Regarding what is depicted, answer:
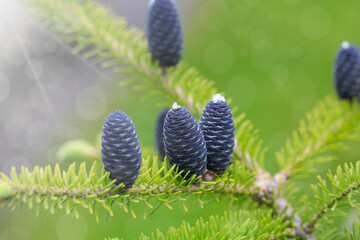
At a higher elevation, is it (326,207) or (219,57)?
(219,57)

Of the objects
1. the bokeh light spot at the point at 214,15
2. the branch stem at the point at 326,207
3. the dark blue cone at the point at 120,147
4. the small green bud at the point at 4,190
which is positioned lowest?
the branch stem at the point at 326,207

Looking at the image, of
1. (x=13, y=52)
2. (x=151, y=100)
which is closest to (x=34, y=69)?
(x=13, y=52)

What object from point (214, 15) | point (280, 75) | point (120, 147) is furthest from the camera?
Result: point (214, 15)

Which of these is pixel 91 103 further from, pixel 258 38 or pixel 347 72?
pixel 347 72

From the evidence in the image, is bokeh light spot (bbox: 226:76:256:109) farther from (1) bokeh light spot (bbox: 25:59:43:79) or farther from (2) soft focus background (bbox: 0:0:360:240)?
(1) bokeh light spot (bbox: 25:59:43:79)

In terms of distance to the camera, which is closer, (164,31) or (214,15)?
(164,31)

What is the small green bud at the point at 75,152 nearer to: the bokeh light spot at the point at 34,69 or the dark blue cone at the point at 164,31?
the dark blue cone at the point at 164,31

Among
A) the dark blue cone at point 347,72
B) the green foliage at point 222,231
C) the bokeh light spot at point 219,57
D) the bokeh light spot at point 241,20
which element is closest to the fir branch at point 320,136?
the dark blue cone at point 347,72
